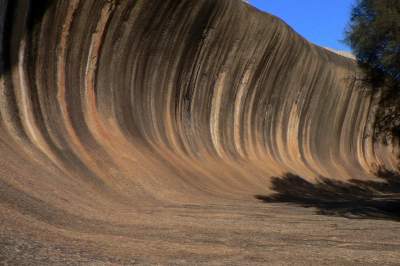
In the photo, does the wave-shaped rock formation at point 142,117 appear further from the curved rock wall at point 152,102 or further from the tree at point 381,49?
the tree at point 381,49

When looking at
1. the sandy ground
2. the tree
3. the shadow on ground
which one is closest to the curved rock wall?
the shadow on ground

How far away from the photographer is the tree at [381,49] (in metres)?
16.0

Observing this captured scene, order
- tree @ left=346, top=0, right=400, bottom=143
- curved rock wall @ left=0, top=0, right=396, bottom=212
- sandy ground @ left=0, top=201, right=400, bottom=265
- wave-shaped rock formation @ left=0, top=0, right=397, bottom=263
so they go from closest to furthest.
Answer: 1. sandy ground @ left=0, top=201, right=400, bottom=265
2. wave-shaped rock formation @ left=0, top=0, right=397, bottom=263
3. curved rock wall @ left=0, top=0, right=396, bottom=212
4. tree @ left=346, top=0, right=400, bottom=143

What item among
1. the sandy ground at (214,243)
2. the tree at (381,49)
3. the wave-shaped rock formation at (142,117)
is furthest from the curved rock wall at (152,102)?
the tree at (381,49)

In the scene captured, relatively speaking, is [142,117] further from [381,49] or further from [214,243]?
[214,243]

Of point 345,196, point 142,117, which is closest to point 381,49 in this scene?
point 142,117

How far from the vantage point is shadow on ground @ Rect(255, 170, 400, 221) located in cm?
1756

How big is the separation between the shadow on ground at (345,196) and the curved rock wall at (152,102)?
2.92 ft

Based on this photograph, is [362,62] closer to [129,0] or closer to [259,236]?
[129,0]

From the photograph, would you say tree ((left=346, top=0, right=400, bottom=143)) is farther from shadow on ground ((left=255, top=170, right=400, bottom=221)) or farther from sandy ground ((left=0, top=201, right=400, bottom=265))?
sandy ground ((left=0, top=201, right=400, bottom=265))

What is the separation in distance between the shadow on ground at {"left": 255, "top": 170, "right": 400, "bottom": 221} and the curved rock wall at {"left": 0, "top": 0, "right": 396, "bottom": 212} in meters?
0.89

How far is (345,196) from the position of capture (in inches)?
1059

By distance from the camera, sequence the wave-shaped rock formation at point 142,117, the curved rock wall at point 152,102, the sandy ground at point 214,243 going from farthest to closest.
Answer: the curved rock wall at point 152,102, the wave-shaped rock formation at point 142,117, the sandy ground at point 214,243

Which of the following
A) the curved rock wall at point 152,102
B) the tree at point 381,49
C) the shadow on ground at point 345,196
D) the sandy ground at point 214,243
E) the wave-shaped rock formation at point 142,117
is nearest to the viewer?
the sandy ground at point 214,243
